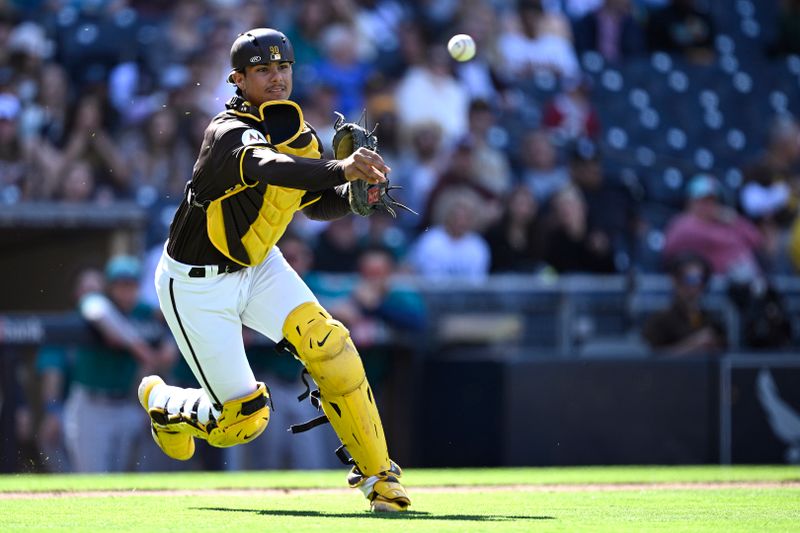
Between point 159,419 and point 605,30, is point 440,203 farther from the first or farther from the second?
point 159,419

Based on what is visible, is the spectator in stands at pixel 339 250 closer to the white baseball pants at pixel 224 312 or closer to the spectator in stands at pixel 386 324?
the spectator in stands at pixel 386 324

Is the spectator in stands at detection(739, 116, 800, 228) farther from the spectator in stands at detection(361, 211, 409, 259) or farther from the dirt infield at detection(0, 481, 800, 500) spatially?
the dirt infield at detection(0, 481, 800, 500)

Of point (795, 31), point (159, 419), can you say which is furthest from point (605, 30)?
point (159, 419)

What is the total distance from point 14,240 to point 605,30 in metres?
6.91

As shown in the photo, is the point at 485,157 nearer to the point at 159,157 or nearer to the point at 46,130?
the point at 159,157

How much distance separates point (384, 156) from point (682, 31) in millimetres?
5131

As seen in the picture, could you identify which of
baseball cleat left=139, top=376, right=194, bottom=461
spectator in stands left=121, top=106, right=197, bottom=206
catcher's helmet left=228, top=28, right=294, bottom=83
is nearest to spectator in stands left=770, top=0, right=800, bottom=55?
spectator in stands left=121, top=106, right=197, bottom=206

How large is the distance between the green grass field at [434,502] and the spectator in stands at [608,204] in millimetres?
3503

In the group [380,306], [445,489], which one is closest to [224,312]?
[445,489]

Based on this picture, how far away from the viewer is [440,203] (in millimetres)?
11336

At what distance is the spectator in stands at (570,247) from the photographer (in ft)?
37.3

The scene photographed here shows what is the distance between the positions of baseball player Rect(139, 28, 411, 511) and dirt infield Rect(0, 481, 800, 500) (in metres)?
0.89

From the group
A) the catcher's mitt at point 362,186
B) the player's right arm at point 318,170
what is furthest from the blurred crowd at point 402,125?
the player's right arm at point 318,170

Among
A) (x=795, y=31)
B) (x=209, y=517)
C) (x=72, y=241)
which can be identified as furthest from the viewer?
(x=795, y=31)
